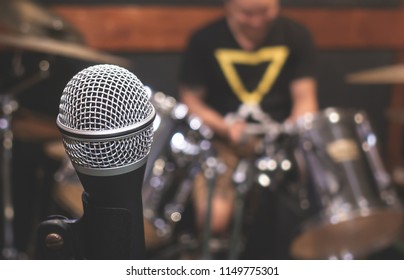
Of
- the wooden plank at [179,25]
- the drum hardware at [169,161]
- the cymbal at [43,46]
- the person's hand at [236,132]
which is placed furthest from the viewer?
the wooden plank at [179,25]

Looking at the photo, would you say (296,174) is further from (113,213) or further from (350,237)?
(113,213)

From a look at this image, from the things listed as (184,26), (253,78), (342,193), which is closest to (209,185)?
(342,193)

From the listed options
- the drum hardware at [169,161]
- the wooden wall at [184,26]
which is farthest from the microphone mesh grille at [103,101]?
the wooden wall at [184,26]

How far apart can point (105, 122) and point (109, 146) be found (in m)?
0.02

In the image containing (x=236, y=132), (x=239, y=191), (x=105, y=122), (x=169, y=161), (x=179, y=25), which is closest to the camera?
(x=105, y=122)

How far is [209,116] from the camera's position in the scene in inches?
65.2

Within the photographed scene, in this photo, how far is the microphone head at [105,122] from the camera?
53 cm

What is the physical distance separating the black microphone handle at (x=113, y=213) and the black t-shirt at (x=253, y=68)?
1.13m

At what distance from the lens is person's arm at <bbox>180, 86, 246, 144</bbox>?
1.53 metres

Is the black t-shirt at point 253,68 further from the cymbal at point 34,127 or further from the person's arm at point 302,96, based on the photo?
the cymbal at point 34,127
